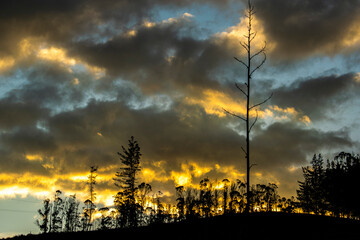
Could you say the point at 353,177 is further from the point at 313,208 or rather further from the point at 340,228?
the point at 340,228

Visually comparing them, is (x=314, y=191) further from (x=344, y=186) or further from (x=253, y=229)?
(x=253, y=229)

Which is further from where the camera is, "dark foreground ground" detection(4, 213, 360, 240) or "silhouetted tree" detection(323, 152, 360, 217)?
"silhouetted tree" detection(323, 152, 360, 217)

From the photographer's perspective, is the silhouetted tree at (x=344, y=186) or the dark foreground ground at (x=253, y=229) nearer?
the dark foreground ground at (x=253, y=229)

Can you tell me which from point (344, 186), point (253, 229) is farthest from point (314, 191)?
point (253, 229)

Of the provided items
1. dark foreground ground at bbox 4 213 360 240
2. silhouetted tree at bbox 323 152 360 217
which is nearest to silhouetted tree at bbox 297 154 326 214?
silhouetted tree at bbox 323 152 360 217

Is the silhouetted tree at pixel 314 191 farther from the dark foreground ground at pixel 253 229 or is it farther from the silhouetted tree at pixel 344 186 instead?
the dark foreground ground at pixel 253 229

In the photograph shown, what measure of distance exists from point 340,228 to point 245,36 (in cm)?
1131

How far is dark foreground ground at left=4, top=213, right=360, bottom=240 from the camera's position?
48.9 ft

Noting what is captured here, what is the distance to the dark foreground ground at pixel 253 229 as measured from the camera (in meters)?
14.9

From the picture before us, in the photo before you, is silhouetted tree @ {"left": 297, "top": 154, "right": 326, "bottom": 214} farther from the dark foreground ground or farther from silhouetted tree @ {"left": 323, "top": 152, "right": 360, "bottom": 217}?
the dark foreground ground

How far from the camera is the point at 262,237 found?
14617 millimetres

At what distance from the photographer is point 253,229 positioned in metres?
15.8

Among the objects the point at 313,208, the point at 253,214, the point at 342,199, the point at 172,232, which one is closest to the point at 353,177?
the point at 342,199

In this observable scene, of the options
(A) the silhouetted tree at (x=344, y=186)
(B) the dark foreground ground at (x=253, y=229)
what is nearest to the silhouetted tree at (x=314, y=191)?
(A) the silhouetted tree at (x=344, y=186)
